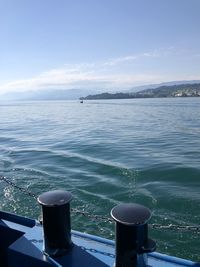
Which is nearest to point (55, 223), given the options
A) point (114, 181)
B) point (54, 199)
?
point (54, 199)

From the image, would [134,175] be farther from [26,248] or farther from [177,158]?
[26,248]

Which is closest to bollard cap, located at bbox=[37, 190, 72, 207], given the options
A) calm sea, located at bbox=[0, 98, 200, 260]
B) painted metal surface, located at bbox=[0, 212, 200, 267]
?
painted metal surface, located at bbox=[0, 212, 200, 267]

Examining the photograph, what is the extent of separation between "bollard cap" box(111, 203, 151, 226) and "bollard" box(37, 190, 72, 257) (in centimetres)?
76

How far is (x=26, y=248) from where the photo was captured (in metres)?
3.90

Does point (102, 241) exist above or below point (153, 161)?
above

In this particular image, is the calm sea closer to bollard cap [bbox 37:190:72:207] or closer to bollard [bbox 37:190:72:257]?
bollard [bbox 37:190:72:257]

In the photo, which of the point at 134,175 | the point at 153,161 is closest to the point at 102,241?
the point at 134,175

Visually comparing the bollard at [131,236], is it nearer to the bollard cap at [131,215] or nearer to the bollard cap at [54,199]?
the bollard cap at [131,215]

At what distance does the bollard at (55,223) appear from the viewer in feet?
12.4

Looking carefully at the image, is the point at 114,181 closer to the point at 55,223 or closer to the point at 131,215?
the point at 55,223

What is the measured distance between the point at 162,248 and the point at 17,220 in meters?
4.89

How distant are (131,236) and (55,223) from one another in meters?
1.05

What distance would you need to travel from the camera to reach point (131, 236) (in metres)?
3.23

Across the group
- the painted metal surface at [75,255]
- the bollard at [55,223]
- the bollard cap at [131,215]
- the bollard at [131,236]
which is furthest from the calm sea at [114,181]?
the bollard cap at [131,215]
